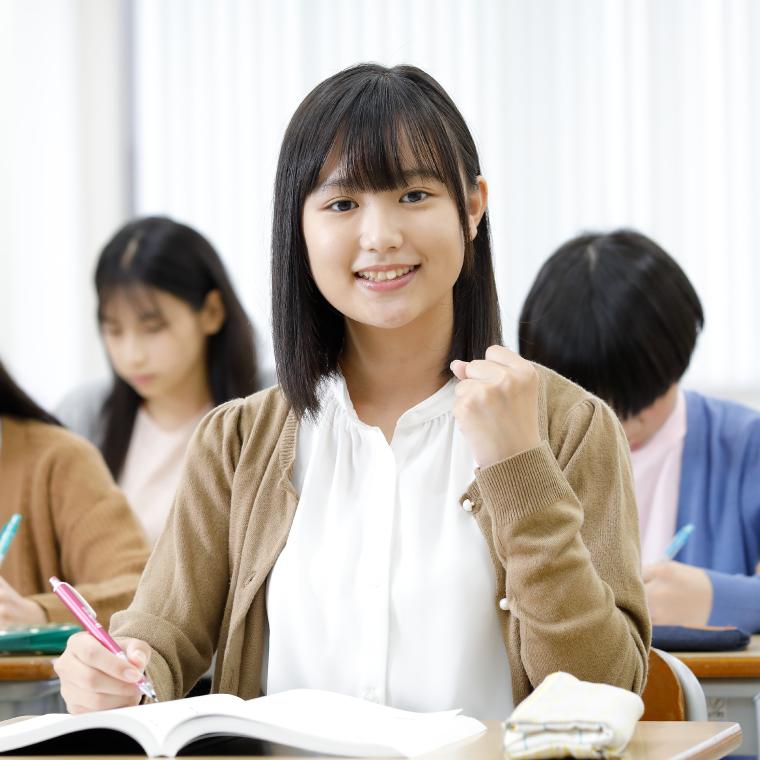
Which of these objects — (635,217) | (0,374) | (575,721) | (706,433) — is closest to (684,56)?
(635,217)

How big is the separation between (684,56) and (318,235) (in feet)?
9.67

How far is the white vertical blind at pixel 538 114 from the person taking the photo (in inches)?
159

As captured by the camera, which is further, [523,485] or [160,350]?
[160,350]

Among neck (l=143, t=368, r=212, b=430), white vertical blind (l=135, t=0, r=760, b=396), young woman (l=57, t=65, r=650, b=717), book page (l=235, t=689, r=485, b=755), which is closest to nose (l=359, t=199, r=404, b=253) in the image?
young woman (l=57, t=65, r=650, b=717)

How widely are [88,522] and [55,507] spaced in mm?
89

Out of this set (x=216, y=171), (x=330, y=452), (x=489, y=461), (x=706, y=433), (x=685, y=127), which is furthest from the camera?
(x=216, y=171)

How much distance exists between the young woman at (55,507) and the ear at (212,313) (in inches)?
28.7

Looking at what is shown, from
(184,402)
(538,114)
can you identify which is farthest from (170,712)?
(538,114)

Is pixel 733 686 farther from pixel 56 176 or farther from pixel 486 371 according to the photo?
pixel 56 176

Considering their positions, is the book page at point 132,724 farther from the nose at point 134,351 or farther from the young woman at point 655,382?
the nose at point 134,351

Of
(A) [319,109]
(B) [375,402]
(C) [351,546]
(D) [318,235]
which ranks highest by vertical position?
(A) [319,109]

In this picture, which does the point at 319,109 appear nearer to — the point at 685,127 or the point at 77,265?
the point at 685,127

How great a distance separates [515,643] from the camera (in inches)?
54.7

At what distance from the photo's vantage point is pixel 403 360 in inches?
62.2
